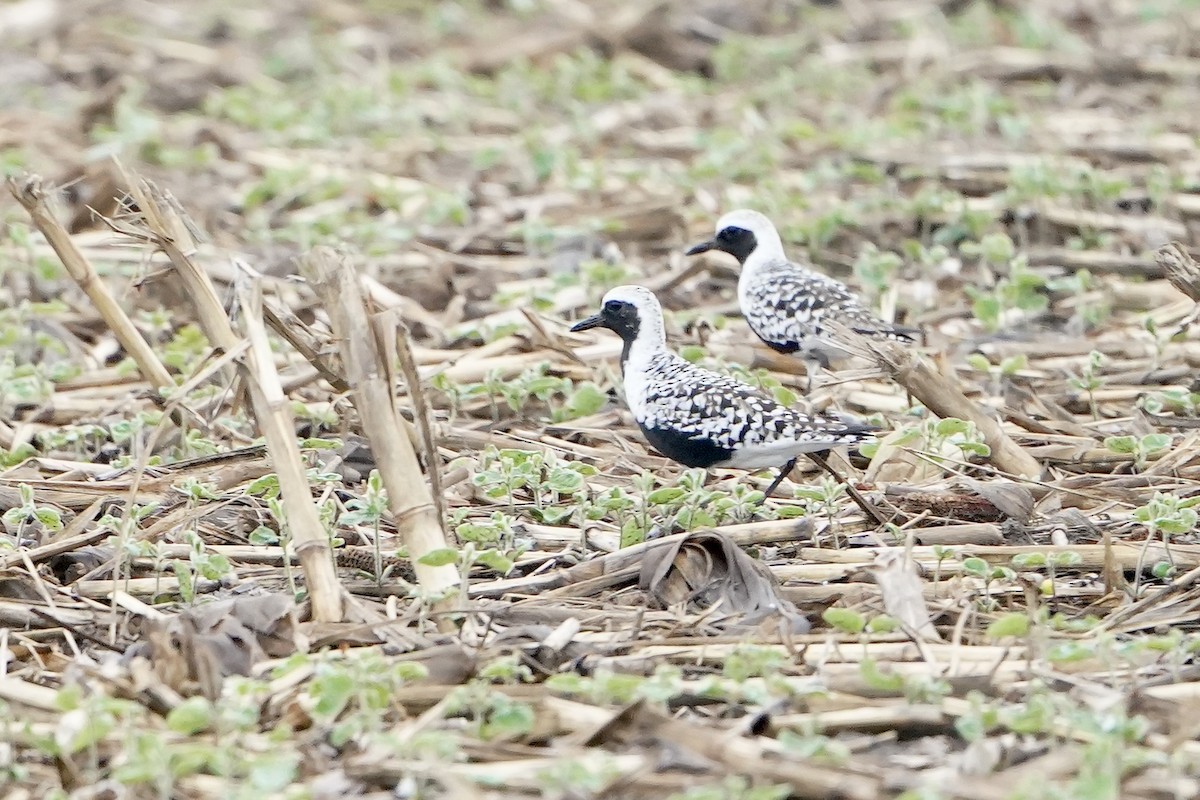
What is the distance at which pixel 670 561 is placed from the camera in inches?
187

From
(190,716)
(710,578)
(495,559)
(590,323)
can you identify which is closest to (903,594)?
(710,578)

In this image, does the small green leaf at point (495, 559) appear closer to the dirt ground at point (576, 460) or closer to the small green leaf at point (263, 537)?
the dirt ground at point (576, 460)

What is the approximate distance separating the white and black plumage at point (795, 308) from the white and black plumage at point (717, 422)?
77cm

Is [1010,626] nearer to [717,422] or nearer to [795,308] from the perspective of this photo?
[717,422]

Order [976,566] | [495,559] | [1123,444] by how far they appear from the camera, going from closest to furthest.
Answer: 1. [495,559]
2. [976,566]
3. [1123,444]

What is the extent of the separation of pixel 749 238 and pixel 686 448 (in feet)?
6.96

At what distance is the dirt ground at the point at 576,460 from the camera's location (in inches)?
152

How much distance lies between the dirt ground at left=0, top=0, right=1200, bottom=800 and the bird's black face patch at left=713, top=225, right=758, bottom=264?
1.12 feet

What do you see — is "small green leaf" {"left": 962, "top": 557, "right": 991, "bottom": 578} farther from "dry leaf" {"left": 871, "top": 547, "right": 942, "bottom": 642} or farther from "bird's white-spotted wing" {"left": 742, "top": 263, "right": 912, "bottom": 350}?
"bird's white-spotted wing" {"left": 742, "top": 263, "right": 912, "bottom": 350}

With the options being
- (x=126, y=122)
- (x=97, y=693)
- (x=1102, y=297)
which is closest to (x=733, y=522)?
(x=97, y=693)

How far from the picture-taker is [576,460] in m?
5.94

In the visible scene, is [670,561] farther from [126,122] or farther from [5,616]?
[126,122]

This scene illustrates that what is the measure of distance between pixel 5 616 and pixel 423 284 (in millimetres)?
3507

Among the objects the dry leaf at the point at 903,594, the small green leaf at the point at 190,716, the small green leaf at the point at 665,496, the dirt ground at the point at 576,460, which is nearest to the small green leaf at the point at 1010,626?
the dirt ground at the point at 576,460
